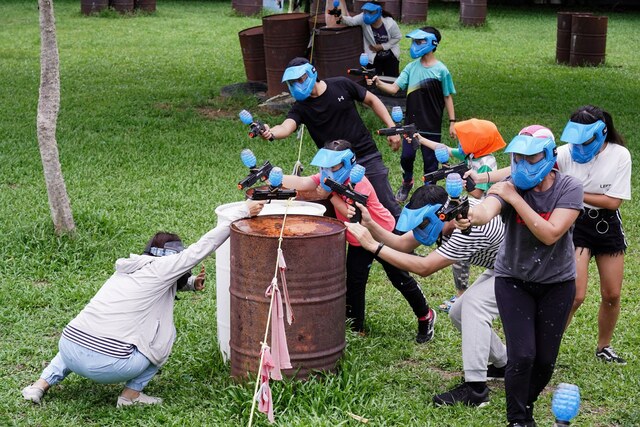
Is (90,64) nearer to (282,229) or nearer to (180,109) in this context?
(180,109)

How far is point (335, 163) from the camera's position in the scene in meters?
5.62

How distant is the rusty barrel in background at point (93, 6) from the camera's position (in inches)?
961

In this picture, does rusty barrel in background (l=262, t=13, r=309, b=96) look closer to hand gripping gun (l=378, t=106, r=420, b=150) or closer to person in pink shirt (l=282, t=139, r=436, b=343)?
hand gripping gun (l=378, t=106, r=420, b=150)

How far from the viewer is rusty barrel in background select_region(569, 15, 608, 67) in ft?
59.8

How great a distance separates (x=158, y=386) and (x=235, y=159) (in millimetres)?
5519

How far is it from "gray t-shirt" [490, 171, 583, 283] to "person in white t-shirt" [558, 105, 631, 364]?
0.81m

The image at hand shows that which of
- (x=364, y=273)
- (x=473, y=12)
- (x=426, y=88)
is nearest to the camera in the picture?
(x=364, y=273)

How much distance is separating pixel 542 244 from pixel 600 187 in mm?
1058

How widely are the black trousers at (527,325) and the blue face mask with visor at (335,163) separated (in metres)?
1.27

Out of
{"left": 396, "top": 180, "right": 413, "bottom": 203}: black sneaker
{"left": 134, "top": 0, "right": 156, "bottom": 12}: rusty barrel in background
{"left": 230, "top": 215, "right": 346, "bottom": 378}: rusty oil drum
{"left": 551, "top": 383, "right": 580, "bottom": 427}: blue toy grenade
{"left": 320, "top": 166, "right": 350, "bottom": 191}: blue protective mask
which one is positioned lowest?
{"left": 396, "top": 180, "right": 413, "bottom": 203}: black sneaker

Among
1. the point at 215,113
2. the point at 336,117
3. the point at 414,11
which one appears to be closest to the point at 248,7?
the point at 414,11

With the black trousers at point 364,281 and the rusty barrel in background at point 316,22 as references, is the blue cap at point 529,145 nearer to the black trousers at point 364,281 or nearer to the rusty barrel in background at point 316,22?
the black trousers at point 364,281

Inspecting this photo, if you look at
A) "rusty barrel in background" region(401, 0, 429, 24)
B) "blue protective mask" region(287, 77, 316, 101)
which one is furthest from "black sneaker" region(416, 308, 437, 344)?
"rusty barrel in background" region(401, 0, 429, 24)

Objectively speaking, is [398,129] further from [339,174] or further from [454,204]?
[454,204]
